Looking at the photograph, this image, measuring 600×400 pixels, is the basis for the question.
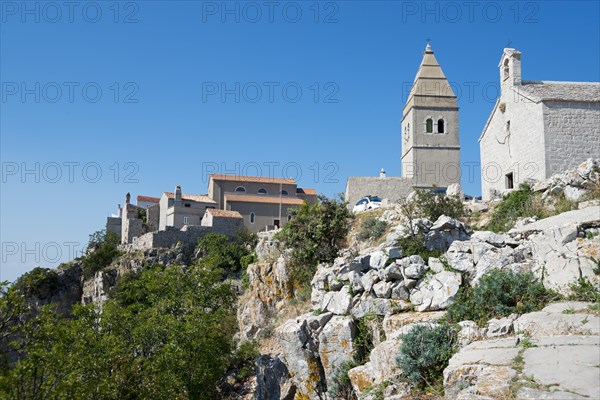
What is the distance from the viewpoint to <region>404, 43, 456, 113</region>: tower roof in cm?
4244

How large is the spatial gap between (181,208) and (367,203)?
89.5ft

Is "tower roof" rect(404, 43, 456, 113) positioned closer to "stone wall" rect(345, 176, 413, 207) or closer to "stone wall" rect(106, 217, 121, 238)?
"stone wall" rect(345, 176, 413, 207)

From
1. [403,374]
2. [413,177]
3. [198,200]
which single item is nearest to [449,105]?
[413,177]

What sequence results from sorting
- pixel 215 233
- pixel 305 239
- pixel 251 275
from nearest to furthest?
1. pixel 305 239
2. pixel 251 275
3. pixel 215 233

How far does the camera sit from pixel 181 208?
58.0m

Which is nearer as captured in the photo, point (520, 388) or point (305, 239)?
point (520, 388)

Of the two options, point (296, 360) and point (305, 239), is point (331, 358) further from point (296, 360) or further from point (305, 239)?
point (305, 239)

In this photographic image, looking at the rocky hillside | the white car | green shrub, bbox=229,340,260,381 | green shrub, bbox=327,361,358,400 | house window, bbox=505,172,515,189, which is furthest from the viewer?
the white car

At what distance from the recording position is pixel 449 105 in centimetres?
4253

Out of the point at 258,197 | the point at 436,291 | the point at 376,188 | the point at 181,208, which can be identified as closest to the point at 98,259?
the point at 181,208

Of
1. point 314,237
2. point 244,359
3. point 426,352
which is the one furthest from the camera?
point 314,237

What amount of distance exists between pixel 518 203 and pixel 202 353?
1373cm

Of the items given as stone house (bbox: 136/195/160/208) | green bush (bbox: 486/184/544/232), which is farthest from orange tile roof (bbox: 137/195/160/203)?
green bush (bbox: 486/184/544/232)

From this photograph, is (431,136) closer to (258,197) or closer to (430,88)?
(430,88)
